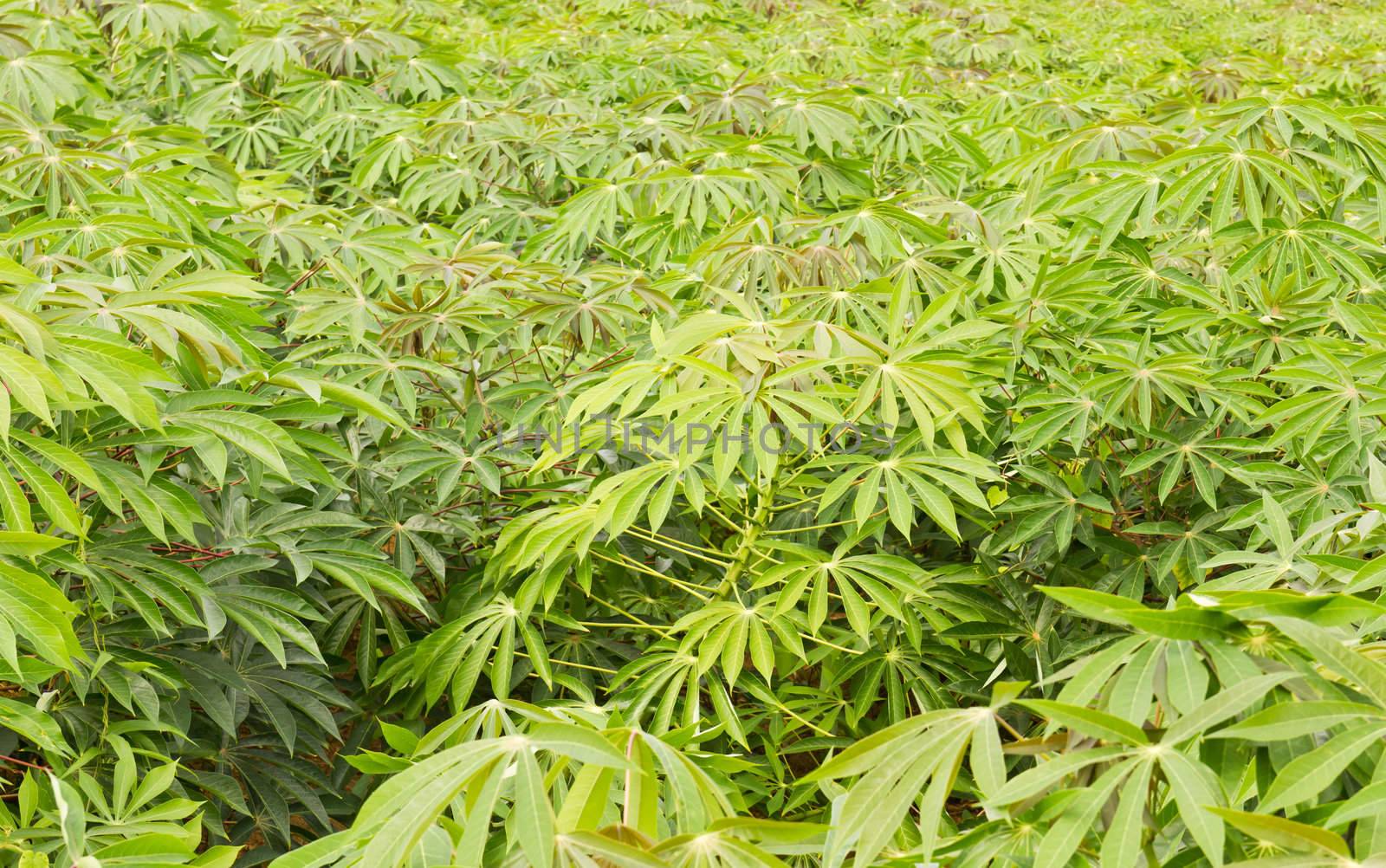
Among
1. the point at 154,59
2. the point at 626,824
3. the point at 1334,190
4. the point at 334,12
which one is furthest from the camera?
the point at 334,12

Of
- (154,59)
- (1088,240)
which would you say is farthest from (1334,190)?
(154,59)

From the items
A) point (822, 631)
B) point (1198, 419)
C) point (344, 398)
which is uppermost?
point (344, 398)

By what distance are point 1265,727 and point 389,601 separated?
1.87 meters

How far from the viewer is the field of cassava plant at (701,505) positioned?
3.71ft

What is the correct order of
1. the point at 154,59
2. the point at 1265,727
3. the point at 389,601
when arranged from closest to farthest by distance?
the point at 1265,727 < the point at 389,601 < the point at 154,59

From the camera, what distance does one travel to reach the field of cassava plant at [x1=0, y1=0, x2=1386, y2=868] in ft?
3.71

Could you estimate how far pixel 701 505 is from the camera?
1.91 meters

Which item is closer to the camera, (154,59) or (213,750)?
(213,750)

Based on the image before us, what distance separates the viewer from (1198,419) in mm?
2365

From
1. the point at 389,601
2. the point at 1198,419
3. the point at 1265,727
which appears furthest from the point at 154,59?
the point at 1265,727

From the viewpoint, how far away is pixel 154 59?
14.8 ft

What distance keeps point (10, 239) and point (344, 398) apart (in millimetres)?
869

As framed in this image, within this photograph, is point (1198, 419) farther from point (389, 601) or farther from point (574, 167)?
point (574, 167)

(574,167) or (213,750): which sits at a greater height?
(574,167)
